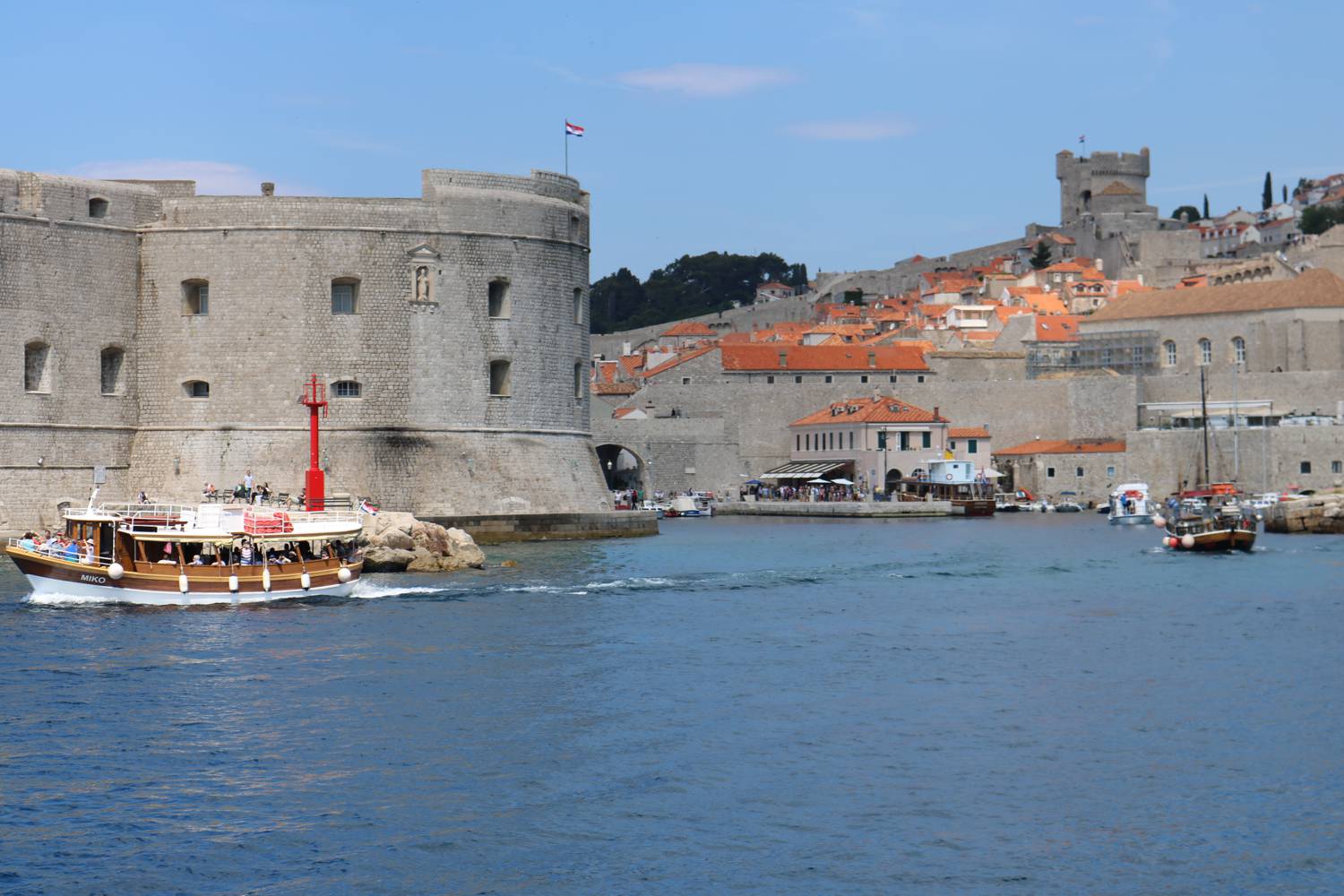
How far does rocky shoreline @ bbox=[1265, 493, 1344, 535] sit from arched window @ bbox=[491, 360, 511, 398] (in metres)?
21.3

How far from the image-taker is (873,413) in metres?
59.4

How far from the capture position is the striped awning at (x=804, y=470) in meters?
58.9

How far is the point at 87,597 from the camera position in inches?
923

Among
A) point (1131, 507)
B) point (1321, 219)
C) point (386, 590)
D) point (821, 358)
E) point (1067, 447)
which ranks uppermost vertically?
point (1321, 219)

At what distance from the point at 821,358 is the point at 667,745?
49.7 m

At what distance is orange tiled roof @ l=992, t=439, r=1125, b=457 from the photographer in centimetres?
6022

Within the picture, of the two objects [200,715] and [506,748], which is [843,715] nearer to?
[506,748]

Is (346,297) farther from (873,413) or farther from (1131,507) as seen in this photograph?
(873,413)

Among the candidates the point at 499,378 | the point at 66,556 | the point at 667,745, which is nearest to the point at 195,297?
the point at 499,378

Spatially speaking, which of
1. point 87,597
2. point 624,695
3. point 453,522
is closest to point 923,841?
point 624,695

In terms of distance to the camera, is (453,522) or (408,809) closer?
(408,809)

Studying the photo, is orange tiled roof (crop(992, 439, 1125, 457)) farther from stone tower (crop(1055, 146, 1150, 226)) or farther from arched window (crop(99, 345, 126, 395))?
stone tower (crop(1055, 146, 1150, 226))

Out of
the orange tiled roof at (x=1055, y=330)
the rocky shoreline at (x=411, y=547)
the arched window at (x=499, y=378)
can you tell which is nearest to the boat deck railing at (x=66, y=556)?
the rocky shoreline at (x=411, y=547)

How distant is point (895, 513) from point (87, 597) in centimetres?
3428
